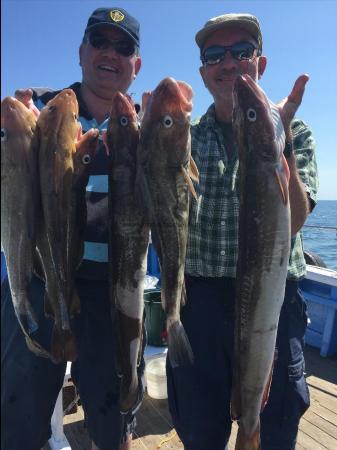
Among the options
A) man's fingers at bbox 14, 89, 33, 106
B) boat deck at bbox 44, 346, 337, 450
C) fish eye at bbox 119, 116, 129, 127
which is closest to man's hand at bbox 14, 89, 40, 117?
man's fingers at bbox 14, 89, 33, 106

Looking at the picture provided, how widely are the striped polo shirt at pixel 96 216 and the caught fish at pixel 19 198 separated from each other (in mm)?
775

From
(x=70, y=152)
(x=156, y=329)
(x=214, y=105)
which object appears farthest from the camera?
(x=156, y=329)

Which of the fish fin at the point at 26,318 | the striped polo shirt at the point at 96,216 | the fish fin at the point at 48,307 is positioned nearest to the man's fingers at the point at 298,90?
the striped polo shirt at the point at 96,216

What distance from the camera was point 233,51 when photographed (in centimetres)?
318

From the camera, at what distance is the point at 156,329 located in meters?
5.77

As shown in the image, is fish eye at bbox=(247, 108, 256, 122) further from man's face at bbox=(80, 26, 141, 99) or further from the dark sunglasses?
man's face at bbox=(80, 26, 141, 99)

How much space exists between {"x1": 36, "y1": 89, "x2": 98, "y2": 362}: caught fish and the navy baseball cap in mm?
902

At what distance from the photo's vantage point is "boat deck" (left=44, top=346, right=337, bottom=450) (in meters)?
4.75

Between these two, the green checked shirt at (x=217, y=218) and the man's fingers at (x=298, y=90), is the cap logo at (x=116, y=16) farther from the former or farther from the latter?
the man's fingers at (x=298, y=90)

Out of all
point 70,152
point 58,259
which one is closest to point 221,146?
point 70,152

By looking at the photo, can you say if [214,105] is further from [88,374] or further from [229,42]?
[88,374]

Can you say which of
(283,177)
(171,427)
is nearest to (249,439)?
(283,177)

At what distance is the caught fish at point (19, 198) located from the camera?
2.34 m

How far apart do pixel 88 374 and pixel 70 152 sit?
187cm
